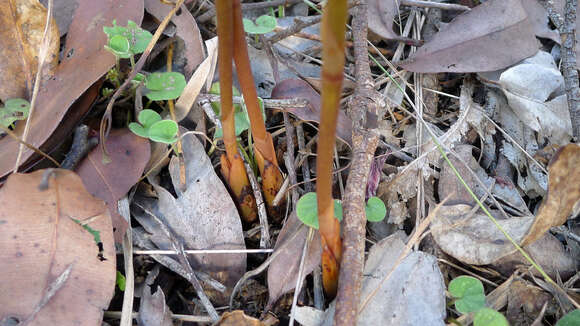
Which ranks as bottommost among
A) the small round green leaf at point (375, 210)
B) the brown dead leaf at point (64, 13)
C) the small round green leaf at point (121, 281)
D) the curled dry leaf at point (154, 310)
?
the curled dry leaf at point (154, 310)

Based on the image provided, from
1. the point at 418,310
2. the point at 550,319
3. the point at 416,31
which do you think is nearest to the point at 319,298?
the point at 418,310

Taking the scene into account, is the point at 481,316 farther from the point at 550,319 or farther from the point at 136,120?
the point at 136,120

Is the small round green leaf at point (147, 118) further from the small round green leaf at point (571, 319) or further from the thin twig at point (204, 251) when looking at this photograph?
the small round green leaf at point (571, 319)

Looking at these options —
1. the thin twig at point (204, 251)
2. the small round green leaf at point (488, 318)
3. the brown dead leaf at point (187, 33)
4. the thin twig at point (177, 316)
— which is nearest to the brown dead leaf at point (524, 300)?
the small round green leaf at point (488, 318)

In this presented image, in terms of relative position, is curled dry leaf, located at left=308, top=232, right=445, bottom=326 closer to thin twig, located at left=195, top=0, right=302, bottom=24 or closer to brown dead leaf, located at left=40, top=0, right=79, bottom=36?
thin twig, located at left=195, top=0, right=302, bottom=24

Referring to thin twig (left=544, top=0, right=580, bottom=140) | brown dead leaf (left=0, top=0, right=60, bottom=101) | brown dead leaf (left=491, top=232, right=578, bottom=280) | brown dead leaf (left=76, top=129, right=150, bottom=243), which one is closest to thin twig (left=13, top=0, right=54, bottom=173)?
brown dead leaf (left=0, top=0, right=60, bottom=101)

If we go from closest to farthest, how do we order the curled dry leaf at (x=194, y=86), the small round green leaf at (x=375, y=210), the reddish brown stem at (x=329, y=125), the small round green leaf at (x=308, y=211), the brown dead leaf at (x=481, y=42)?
1. the reddish brown stem at (x=329, y=125)
2. the small round green leaf at (x=308, y=211)
3. the small round green leaf at (x=375, y=210)
4. the curled dry leaf at (x=194, y=86)
5. the brown dead leaf at (x=481, y=42)

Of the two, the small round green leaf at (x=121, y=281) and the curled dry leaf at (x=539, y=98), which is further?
the curled dry leaf at (x=539, y=98)

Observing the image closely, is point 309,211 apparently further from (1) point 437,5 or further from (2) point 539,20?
(2) point 539,20
